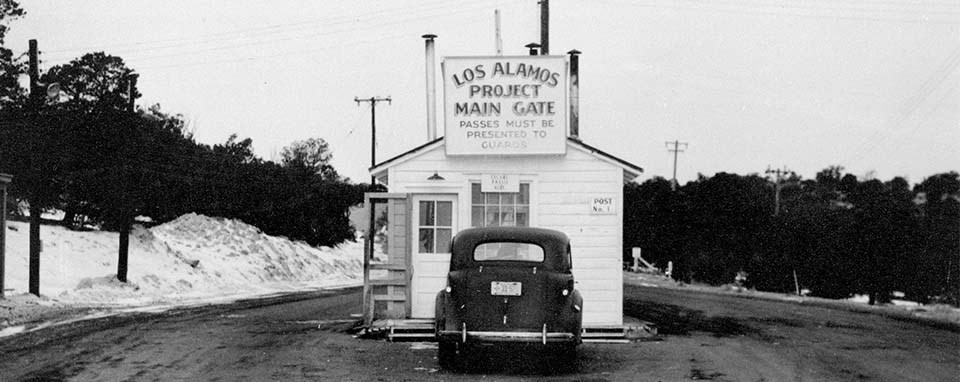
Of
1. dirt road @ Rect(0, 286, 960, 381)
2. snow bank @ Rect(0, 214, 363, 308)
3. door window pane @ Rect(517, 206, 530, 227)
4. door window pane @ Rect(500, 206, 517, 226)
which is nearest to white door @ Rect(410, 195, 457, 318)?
door window pane @ Rect(500, 206, 517, 226)

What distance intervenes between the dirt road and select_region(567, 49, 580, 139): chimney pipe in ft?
14.3

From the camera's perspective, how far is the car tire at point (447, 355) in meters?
13.7

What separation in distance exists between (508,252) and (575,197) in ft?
13.9

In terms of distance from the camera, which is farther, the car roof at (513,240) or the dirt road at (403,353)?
the car roof at (513,240)

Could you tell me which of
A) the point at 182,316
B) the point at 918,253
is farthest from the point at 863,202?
the point at 182,316

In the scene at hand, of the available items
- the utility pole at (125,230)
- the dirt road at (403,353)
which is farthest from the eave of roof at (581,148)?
the utility pole at (125,230)

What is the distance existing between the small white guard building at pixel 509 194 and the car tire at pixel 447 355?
4.43m

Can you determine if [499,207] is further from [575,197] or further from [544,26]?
[544,26]

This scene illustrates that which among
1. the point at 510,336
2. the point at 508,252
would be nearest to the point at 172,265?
the point at 508,252

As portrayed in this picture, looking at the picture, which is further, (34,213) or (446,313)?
(34,213)

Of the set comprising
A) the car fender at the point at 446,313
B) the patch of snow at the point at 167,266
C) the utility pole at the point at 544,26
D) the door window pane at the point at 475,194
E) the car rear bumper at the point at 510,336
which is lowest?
the patch of snow at the point at 167,266

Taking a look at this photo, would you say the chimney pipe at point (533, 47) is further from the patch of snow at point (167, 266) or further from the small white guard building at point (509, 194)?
the patch of snow at point (167, 266)

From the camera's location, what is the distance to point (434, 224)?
18422 mm

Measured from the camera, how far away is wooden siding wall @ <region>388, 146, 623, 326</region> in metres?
18.3
